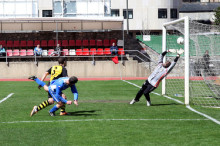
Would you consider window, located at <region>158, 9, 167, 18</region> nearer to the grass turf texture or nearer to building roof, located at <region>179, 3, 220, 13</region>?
building roof, located at <region>179, 3, 220, 13</region>

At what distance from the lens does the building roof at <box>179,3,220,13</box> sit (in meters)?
71.4

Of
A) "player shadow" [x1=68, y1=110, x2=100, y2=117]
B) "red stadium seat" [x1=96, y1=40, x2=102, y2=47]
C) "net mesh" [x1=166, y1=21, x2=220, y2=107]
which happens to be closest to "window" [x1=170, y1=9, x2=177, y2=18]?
"red stadium seat" [x1=96, y1=40, x2=102, y2=47]

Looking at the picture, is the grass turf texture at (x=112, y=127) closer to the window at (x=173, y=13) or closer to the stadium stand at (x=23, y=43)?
the stadium stand at (x=23, y=43)

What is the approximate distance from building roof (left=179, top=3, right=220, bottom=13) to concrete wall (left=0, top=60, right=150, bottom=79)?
1403 inches

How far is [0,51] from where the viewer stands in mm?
38031

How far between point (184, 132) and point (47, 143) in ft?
9.34

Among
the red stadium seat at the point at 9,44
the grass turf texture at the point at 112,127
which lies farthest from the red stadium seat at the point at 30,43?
the grass turf texture at the point at 112,127

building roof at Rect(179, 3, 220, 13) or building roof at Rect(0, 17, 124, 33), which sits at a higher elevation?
building roof at Rect(179, 3, 220, 13)

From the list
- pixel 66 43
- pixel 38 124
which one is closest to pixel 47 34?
pixel 66 43

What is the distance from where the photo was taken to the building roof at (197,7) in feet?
234

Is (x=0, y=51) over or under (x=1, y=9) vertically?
under

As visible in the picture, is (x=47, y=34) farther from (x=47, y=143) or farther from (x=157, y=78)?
(x=47, y=143)

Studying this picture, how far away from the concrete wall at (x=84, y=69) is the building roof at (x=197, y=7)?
117ft

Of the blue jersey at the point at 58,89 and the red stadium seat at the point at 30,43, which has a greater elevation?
the red stadium seat at the point at 30,43
